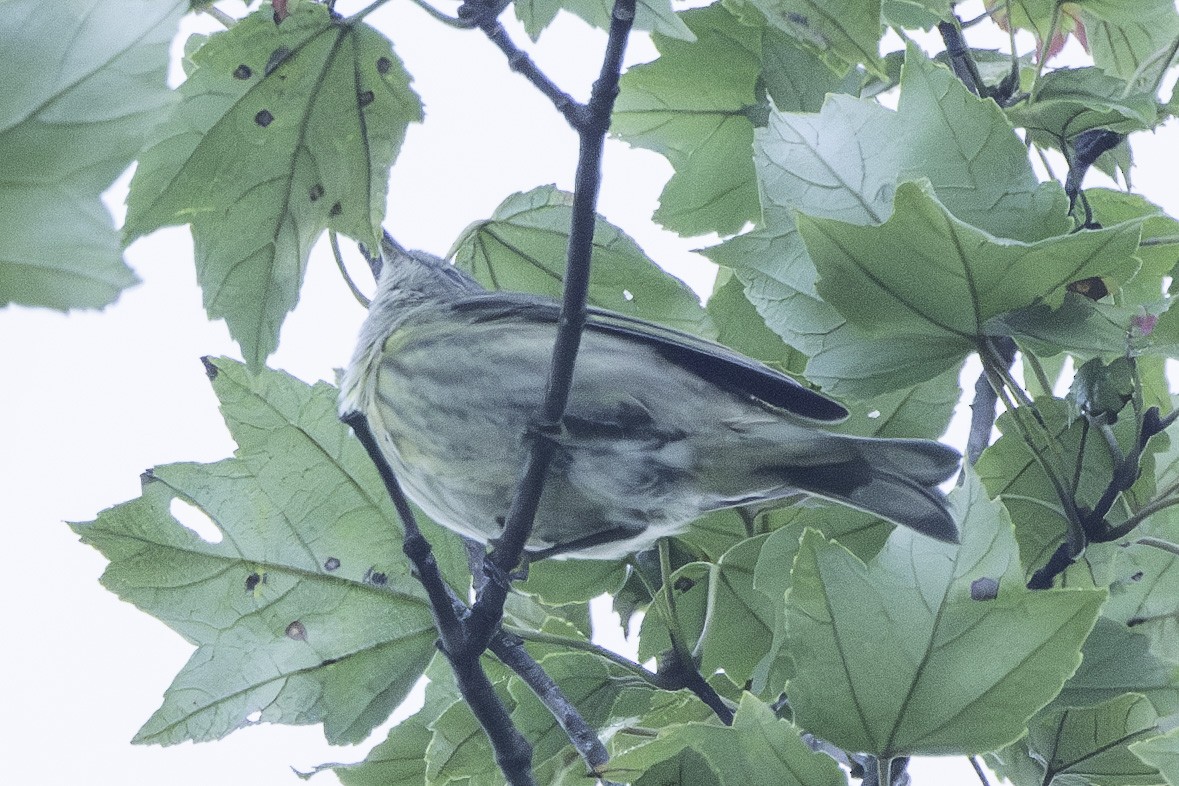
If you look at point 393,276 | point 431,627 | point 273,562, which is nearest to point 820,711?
point 431,627

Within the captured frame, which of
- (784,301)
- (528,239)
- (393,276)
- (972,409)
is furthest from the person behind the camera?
(393,276)

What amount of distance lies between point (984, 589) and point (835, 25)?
2.36 ft

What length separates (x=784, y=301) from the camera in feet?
6.74

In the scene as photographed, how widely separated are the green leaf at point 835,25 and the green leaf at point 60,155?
40.7 inches

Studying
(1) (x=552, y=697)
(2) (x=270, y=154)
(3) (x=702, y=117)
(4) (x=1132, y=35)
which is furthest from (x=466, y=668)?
(4) (x=1132, y=35)

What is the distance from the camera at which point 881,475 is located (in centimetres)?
238

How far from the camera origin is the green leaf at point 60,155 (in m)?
0.78

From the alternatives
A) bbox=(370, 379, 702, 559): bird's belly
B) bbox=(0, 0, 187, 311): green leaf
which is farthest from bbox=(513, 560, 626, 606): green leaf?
bbox=(0, 0, 187, 311): green leaf

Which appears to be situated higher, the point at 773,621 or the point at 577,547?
the point at 577,547

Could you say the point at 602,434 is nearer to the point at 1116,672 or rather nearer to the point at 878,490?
the point at 878,490

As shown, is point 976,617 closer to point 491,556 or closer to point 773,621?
point 773,621

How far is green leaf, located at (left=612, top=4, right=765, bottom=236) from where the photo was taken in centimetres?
242

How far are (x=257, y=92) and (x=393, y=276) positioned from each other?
1622 mm

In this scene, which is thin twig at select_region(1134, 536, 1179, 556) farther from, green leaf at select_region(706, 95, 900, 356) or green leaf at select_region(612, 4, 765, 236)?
green leaf at select_region(612, 4, 765, 236)
